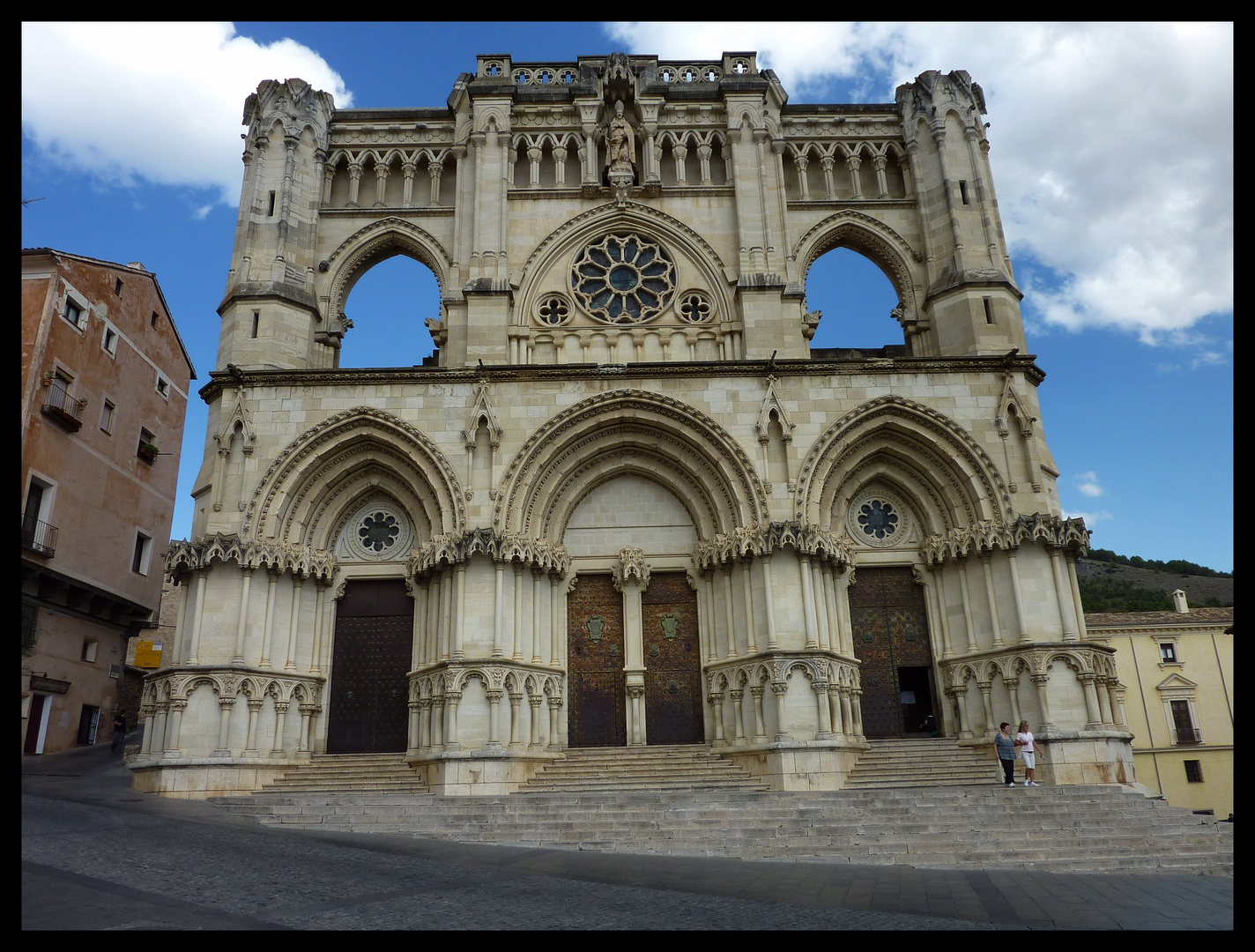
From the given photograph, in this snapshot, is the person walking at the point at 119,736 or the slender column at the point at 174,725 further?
the person walking at the point at 119,736

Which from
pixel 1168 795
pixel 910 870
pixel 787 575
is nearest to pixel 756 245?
pixel 787 575

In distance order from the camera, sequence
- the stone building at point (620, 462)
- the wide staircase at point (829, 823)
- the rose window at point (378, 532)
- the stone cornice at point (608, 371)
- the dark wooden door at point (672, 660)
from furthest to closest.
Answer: the rose window at point (378, 532)
the stone cornice at point (608, 371)
the dark wooden door at point (672, 660)
the stone building at point (620, 462)
the wide staircase at point (829, 823)

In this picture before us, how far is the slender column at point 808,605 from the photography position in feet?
54.0

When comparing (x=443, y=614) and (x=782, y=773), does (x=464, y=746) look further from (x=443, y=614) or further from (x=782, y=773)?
(x=782, y=773)

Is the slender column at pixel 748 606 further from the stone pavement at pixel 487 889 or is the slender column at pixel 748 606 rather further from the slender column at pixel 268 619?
the slender column at pixel 268 619

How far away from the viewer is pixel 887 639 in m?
18.5

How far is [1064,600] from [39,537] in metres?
23.8

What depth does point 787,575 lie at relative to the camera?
17.0m

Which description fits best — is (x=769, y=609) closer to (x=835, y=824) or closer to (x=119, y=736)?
(x=835, y=824)

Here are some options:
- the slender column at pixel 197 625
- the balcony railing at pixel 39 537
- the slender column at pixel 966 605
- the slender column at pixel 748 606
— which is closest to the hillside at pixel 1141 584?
the slender column at pixel 966 605

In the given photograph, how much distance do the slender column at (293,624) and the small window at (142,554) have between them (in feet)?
39.1

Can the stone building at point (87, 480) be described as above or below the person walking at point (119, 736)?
above

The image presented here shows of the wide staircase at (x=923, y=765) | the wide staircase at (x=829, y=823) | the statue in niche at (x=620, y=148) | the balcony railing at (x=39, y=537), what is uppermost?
the statue in niche at (x=620, y=148)
